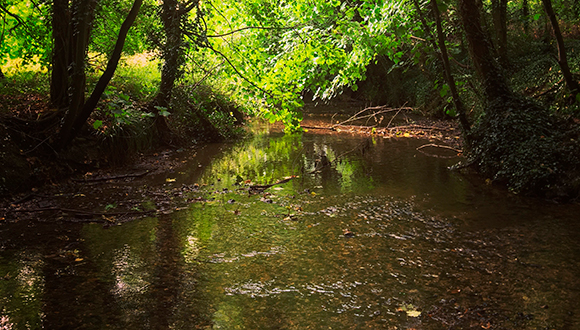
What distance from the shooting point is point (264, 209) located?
7020 mm

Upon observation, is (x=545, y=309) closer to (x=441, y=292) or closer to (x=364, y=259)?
(x=441, y=292)

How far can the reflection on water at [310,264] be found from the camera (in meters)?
3.85

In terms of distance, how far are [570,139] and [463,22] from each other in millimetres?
3132

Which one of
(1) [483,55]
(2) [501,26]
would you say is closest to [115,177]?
(1) [483,55]

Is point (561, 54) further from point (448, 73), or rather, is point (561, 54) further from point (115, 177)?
point (115, 177)

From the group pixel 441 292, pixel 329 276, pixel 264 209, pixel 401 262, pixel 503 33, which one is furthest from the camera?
pixel 503 33

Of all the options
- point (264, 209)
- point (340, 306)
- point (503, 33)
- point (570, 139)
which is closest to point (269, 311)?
point (340, 306)

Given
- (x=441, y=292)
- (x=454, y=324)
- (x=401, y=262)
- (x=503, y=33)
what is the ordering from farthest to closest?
(x=503, y=33), (x=401, y=262), (x=441, y=292), (x=454, y=324)

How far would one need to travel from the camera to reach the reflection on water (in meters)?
3.85

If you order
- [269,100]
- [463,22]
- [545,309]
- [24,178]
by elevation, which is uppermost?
[463,22]

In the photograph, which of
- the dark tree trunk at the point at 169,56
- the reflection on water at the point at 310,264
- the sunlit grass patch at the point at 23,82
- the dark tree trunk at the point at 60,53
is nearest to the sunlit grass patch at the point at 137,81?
the dark tree trunk at the point at 169,56

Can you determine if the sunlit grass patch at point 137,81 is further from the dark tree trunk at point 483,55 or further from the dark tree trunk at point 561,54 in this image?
the dark tree trunk at point 561,54

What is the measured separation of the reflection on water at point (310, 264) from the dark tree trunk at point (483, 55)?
217 centimetres

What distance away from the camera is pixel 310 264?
4.99 meters
